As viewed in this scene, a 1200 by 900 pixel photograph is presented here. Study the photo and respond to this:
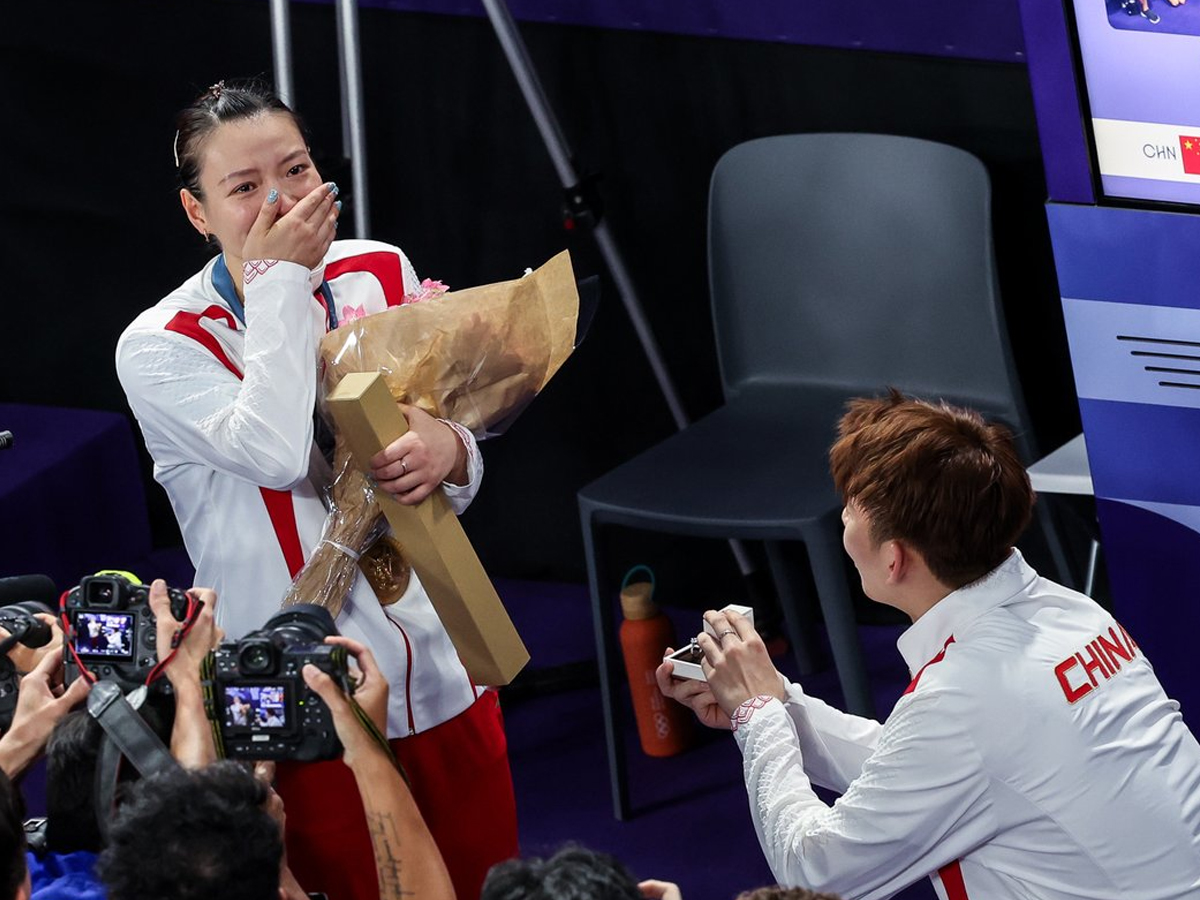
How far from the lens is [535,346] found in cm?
263

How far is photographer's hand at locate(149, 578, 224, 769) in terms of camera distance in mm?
2168

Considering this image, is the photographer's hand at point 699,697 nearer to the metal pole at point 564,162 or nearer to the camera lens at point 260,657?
the camera lens at point 260,657

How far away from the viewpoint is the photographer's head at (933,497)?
229cm

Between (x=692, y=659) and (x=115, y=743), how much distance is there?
2.59ft

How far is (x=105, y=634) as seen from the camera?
7.36ft

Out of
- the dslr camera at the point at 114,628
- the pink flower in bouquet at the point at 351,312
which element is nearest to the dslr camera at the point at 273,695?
the dslr camera at the point at 114,628

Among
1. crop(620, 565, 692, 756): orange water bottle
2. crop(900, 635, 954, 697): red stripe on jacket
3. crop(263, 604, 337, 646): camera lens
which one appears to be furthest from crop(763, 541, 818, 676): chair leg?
crop(263, 604, 337, 646): camera lens

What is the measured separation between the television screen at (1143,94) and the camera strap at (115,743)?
1749 millimetres

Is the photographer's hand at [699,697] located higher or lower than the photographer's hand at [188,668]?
lower

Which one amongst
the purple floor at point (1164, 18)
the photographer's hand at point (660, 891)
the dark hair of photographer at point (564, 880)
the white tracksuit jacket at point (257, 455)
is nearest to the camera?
the dark hair of photographer at point (564, 880)

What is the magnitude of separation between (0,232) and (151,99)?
1.87 ft

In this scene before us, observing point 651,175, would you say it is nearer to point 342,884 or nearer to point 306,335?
point 306,335

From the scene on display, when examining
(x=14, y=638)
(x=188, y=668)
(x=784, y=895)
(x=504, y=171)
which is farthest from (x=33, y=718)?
(x=504, y=171)

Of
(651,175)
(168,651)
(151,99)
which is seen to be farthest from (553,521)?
(168,651)
